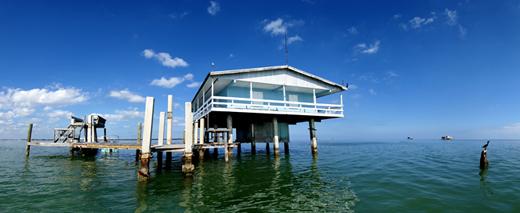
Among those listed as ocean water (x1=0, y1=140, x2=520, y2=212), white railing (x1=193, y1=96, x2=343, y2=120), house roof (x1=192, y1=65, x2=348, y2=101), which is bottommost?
ocean water (x1=0, y1=140, x2=520, y2=212)

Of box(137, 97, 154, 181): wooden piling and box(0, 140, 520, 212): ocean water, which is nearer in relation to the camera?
box(0, 140, 520, 212): ocean water

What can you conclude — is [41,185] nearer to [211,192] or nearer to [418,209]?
[211,192]

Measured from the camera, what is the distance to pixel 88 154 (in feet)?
93.5

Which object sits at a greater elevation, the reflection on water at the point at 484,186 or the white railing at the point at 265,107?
the white railing at the point at 265,107

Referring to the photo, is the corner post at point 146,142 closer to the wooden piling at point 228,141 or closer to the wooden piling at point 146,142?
the wooden piling at point 146,142

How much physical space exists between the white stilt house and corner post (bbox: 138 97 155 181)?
20.5ft

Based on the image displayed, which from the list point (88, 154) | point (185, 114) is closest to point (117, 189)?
point (185, 114)

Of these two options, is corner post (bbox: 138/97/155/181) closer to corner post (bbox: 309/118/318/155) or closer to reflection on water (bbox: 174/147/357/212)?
reflection on water (bbox: 174/147/357/212)

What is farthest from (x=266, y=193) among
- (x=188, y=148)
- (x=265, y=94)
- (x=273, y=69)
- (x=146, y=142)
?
(x=265, y=94)

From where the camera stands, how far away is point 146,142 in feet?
40.0

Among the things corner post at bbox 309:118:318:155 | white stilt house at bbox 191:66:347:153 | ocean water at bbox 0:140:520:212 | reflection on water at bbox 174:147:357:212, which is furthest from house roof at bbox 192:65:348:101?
reflection on water at bbox 174:147:357:212

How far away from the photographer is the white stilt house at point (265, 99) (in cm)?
1945

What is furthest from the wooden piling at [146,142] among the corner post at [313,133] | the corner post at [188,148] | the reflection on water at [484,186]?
the corner post at [313,133]

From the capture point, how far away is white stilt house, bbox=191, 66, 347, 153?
19453mm
